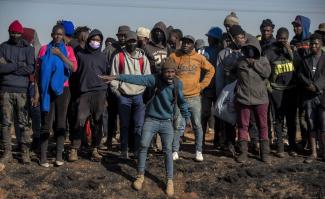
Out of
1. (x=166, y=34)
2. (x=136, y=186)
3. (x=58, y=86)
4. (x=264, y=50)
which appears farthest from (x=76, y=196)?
(x=264, y=50)

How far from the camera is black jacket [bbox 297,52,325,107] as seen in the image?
35.1 feet

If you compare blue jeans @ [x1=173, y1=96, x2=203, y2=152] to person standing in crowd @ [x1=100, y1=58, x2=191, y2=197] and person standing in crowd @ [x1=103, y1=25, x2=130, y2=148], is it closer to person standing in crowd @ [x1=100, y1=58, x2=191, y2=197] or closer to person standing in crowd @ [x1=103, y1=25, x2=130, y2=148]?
person standing in crowd @ [x1=100, y1=58, x2=191, y2=197]

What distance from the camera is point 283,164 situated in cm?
1064

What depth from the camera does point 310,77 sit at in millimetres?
10797

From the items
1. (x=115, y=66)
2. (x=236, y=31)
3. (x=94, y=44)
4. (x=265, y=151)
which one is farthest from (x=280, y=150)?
(x=94, y=44)

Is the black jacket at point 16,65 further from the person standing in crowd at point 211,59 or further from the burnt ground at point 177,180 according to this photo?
the person standing in crowd at point 211,59

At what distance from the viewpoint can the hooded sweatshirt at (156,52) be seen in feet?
36.6

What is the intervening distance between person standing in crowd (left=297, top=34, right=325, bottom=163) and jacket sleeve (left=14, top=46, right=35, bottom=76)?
16.8 ft

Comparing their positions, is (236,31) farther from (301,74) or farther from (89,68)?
(89,68)

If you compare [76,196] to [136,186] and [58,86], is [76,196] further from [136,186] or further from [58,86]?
[58,86]

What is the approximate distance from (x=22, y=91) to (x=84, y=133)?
200 centimetres

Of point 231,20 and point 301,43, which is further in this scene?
point 301,43

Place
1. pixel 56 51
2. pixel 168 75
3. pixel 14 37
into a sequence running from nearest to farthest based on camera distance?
pixel 168 75 → pixel 56 51 → pixel 14 37

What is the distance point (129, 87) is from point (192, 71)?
4.02ft
